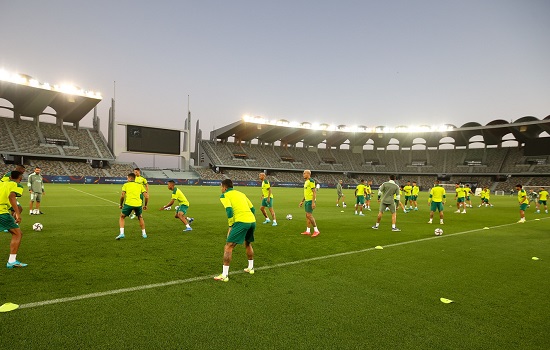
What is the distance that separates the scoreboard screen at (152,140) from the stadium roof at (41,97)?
28.8 feet

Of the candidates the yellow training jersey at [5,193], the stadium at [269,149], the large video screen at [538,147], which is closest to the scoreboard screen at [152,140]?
the stadium at [269,149]

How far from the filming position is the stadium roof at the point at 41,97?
4328cm

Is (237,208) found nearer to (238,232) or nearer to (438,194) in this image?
(238,232)

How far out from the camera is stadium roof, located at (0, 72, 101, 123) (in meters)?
43.3

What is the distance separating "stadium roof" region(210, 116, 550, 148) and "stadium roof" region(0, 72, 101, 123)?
28467 mm

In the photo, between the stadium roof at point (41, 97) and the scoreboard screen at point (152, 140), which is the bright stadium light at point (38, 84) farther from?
the scoreboard screen at point (152, 140)

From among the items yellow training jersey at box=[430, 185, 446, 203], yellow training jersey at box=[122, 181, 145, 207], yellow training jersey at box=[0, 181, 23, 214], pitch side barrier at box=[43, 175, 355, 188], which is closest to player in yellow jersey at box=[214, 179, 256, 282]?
yellow training jersey at box=[0, 181, 23, 214]

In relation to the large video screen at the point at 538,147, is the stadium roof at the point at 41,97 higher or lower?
higher

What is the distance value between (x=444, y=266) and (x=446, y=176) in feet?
250

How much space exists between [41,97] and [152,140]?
18.8 meters

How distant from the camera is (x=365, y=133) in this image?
76.6 metres

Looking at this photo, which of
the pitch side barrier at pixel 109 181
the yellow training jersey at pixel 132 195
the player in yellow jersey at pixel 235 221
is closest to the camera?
the player in yellow jersey at pixel 235 221

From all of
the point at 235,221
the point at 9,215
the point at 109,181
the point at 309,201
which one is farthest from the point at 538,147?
the point at 109,181

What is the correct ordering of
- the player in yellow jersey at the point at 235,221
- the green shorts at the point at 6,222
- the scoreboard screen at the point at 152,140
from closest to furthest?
the player in yellow jersey at the point at 235,221, the green shorts at the point at 6,222, the scoreboard screen at the point at 152,140
